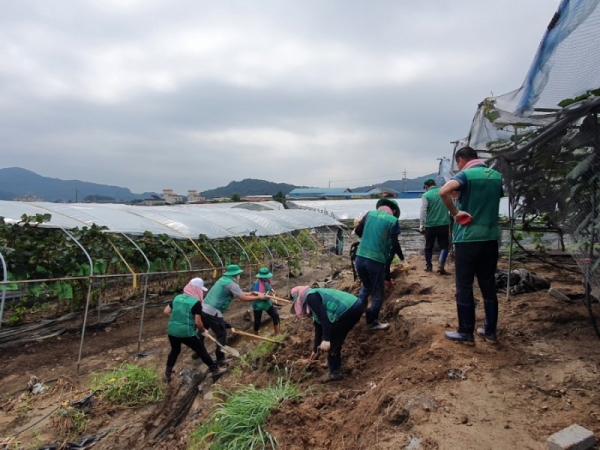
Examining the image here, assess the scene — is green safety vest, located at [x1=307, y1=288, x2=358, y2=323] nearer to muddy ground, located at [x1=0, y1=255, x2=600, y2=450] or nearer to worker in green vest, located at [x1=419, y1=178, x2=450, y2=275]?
muddy ground, located at [x1=0, y1=255, x2=600, y2=450]

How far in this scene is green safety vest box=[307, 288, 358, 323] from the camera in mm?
3983

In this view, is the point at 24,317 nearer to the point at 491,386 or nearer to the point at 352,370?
the point at 352,370

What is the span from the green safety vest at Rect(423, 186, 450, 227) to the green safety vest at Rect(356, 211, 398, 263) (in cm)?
198

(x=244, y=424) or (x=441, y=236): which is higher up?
(x=441, y=236)

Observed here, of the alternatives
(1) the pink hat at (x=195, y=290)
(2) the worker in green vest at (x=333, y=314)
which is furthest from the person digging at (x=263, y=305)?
(2) the worker in green vest at (x=333, y=314)

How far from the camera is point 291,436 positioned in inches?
119

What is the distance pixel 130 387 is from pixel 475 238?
171 inches

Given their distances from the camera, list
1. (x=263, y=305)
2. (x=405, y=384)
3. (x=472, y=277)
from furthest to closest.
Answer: (x=263, y=305) → (x=472, y=277) → (x=405, y=384)

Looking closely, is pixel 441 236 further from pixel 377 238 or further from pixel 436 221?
pixel 377 238

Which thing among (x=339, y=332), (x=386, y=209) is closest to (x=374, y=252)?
(x=386, y=209)

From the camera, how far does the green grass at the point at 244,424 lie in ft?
10.3

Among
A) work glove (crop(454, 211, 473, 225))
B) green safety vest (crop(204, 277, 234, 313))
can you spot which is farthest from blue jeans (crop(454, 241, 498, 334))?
green safety vest (crop(204, 277, 234, 313))

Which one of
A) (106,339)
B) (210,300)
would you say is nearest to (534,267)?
(210,300)

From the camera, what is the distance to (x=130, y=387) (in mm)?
5074
